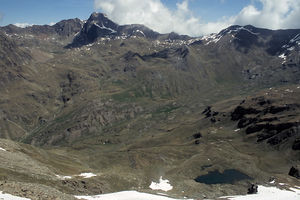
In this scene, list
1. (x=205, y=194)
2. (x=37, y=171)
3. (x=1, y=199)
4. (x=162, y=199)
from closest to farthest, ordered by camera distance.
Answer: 1. (x=1, y=199)
2. (x=162, y=199)
3. (x=37, y=171)
4. (x=205, y=194)

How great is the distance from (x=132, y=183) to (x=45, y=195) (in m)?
101

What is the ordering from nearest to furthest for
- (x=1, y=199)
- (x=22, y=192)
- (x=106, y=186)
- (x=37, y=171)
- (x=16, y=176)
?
(x=1, y=199), (x=22, y=192), (x=16, y=176), (x=37, y=171), (x=106, y=186)

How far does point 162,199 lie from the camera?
8725 centimetres

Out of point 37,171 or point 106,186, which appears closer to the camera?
point 37,171

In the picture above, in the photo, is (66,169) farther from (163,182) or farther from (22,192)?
(22,192)

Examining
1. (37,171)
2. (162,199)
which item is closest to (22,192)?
(162,199)

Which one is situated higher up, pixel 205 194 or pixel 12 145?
pixel 12 145

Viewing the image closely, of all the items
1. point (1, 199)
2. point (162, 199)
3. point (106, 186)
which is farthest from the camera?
point (106, 186)

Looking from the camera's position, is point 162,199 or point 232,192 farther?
point 232,192

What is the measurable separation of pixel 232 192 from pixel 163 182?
3704 cm

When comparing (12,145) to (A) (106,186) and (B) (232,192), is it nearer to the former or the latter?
(A) (106,186)

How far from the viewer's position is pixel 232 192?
564 ft

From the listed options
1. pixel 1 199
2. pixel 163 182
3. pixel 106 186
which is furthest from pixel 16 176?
pixel 163 182

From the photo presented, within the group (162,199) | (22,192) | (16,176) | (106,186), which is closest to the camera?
(22,192)
